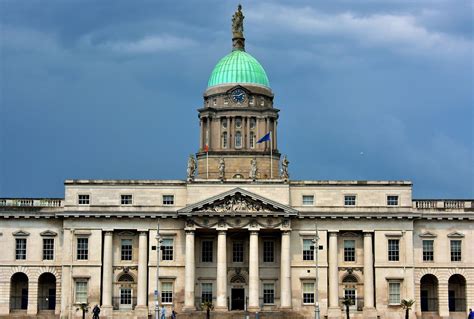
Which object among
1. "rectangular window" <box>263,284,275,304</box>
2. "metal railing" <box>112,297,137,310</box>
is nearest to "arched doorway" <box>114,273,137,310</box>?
"metal railing" <box>112,297,137,310</box>

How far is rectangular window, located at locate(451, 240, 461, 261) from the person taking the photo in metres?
95.5

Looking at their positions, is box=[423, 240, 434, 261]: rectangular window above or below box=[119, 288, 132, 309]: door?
above

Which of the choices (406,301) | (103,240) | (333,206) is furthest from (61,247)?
(406,301)

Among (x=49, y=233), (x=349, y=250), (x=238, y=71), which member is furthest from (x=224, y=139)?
(x=49, y=233)

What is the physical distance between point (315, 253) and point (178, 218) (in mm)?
13714

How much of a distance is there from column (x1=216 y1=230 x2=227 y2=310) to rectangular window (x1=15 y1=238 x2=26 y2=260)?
19349mm

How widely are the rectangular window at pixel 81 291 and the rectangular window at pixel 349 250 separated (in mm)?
25522

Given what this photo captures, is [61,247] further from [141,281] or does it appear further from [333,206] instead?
[333,206]

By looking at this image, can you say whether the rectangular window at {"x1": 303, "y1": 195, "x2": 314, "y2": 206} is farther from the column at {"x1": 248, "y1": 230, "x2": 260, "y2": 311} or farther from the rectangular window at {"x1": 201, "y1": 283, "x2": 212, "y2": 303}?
the rectangular window at {"x1": 201, "y1": 283, "x2": 212, "y2": 303}

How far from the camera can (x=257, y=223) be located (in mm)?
92500

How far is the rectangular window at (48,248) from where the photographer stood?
9494 centimetres

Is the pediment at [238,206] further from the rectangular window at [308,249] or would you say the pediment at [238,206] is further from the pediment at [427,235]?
the pediment at [427,235]

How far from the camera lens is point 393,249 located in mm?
94188

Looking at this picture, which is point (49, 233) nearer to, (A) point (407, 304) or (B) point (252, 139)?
(B) point (252, 139)
